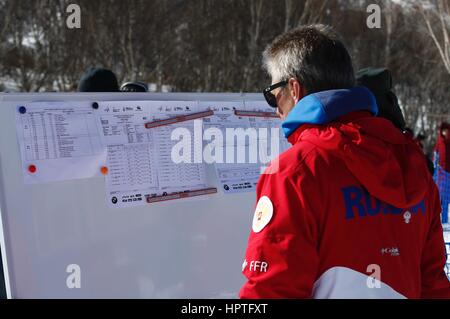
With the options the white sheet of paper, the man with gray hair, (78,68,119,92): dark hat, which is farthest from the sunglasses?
(78,68,119,92): dark hat

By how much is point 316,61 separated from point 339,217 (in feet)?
1.42

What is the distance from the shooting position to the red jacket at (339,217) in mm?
1440

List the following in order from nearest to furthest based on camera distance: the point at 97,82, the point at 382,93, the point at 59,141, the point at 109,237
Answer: the point at 59,141 → the point at 109,237 → the point at 382,93 → the point at 97,82

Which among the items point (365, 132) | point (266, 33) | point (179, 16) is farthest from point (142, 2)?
point (365, 132)

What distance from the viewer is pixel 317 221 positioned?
1.47 meters

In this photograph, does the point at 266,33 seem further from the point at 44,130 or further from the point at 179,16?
the point at 44,130

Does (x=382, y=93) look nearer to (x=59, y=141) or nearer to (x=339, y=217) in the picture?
(x=59, y=141)

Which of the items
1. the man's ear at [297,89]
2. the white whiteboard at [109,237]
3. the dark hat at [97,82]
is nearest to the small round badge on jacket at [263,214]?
the man's ear at [297,89]

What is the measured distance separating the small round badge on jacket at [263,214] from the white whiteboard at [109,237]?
4.30ft

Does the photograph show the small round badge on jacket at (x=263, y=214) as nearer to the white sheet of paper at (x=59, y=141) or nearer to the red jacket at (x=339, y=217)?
the red jacket at (x=339, y=217)

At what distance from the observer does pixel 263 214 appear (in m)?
1.49

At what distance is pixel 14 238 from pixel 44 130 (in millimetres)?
488

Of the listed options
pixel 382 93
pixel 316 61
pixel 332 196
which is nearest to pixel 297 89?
pixel 316 61

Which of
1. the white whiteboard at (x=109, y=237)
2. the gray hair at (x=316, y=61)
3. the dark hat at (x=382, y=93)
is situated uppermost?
the gray hair at (x=316, y=61)
